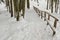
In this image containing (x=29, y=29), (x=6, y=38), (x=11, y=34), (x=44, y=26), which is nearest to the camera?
(x=6, y=38)

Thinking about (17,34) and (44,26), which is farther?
(44,26)

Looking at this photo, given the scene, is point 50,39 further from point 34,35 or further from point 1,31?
point 1,31

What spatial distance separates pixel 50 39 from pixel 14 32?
180cm

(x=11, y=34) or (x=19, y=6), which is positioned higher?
(x=19, y=6)

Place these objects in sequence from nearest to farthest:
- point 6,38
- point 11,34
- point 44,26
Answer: point 6,38 < point 11,34 < point 44,26

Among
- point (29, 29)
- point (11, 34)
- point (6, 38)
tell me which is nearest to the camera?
point (6, 38)

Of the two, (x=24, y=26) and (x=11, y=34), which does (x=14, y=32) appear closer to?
(x=11, y=34)

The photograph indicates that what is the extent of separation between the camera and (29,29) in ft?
27.9

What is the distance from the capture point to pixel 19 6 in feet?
32.4

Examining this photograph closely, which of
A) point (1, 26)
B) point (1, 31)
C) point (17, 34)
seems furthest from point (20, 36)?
point (1, 26)

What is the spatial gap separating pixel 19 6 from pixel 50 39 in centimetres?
330

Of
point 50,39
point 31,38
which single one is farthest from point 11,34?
point 50,39

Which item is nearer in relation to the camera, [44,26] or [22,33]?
[22,33]

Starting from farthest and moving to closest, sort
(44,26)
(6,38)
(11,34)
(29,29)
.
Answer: (44,26) < (29,29) < (11,34) < (6,38)
